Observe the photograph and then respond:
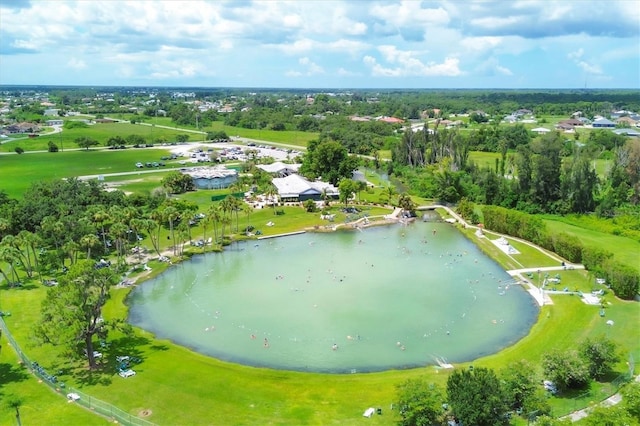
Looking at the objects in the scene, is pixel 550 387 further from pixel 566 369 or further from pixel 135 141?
pixel 135 141

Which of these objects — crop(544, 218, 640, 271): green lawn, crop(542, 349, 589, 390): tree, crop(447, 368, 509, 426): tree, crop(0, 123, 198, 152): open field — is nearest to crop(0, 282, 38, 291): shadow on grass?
crop(447, 368, 509, 426): tree

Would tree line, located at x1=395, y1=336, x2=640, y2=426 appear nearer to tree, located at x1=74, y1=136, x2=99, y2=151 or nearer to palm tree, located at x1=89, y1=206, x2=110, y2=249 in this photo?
palm tree, located at x1=89, y1=206, x2=110, y2=249

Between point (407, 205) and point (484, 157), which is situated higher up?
point (484, 157)

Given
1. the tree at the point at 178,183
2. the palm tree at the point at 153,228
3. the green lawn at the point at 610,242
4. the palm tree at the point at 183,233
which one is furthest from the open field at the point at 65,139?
the green lawn at the point at 610,242

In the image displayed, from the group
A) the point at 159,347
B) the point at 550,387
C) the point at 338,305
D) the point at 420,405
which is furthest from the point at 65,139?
the point at 550,387

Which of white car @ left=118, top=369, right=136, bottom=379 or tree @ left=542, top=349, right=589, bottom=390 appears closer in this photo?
tree @ left=542, top=349, right=589, bottom=390

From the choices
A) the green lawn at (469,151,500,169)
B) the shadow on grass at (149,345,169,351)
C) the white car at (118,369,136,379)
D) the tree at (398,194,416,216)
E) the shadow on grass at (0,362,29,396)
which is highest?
the green lawn at (469,151,500,169)

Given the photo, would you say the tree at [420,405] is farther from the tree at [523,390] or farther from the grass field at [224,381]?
the tree at [523,390]
